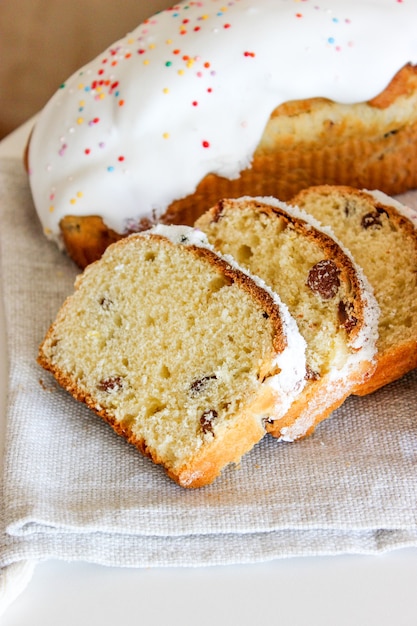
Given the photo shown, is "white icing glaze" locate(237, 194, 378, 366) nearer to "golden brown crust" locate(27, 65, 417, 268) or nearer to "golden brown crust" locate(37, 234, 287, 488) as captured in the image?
"golden brown crust" locate(37, 234, 287, 488)

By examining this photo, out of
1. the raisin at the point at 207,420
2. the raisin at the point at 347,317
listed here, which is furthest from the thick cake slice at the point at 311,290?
the raisin at the point at 207,420

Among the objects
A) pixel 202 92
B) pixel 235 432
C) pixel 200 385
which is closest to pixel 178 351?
pixel 200 385

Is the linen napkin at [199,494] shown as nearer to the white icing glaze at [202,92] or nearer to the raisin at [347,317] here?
the raisin at [347,317]

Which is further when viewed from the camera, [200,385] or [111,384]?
[111,384]

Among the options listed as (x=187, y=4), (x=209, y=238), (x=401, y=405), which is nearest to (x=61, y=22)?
(x=187, y=4)

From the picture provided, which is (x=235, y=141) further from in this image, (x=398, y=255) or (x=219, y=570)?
(x=219, y=570)

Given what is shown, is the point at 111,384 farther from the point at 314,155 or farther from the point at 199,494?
the point at 314,155
